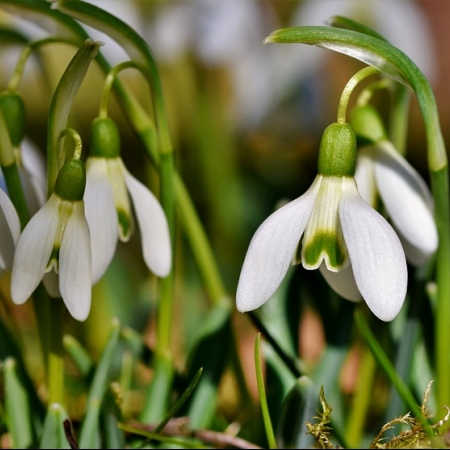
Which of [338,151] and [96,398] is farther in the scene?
[96,398]

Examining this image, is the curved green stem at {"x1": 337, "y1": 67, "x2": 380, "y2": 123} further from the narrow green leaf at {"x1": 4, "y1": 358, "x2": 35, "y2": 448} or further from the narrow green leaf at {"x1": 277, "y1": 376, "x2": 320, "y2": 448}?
the narrow green leaf at {"x1": 4, "y1": 358, "x2": 35, "y2": 448}

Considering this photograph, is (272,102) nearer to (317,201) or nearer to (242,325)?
(242,325)

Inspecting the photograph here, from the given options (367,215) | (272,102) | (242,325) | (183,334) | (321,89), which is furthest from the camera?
(321,89)

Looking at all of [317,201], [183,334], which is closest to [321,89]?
[183,334]

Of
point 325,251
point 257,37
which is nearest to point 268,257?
point 325,251

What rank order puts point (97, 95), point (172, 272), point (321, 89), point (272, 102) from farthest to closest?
point (321, 89) < point (272, 102) < point (97, 95) < point (172, 272)

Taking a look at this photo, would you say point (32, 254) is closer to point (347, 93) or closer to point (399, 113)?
point (347, 93)

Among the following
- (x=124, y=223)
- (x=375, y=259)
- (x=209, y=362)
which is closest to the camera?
(x=375, y=259)
